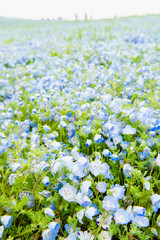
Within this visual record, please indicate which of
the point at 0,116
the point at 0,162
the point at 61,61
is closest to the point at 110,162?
the point at 0,162

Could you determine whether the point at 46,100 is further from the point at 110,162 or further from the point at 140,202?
the point at 140,202

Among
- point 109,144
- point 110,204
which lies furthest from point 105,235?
point 109,144

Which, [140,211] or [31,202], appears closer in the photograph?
[140,211]

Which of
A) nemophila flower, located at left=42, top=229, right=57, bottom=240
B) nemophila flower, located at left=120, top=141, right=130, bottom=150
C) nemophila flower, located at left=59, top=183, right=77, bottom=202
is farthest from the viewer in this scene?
nemophila flower, located at left=120, top=141, right=130, bottom=150

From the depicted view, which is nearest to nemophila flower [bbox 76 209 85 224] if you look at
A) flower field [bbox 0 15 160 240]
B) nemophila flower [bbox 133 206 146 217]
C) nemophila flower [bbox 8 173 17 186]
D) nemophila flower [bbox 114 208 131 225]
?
flower field [bbox 0 15 160 240]

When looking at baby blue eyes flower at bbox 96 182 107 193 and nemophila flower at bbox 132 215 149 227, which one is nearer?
nemophila flower at bbox 132 215 149 227

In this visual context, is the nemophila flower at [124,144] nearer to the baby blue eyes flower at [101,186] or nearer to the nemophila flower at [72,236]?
the baby blue eyes flower at [101,186]

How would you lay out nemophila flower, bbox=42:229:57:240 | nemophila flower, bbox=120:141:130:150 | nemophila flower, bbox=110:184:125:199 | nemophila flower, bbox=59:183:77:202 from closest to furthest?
nemophila flower, bbox=42:229:57:240 → nemophila flower, bbox=59:183:77:202 → nemophila flower, bbox=110:184:125:199 → nemophila flower, bbox=120:141:130:150

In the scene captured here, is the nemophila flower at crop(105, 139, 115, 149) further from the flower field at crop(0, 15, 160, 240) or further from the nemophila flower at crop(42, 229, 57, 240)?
the nemophila flower at crop(42, 229, 57, 240)

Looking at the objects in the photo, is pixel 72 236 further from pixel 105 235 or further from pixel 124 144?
pixel 124 144
